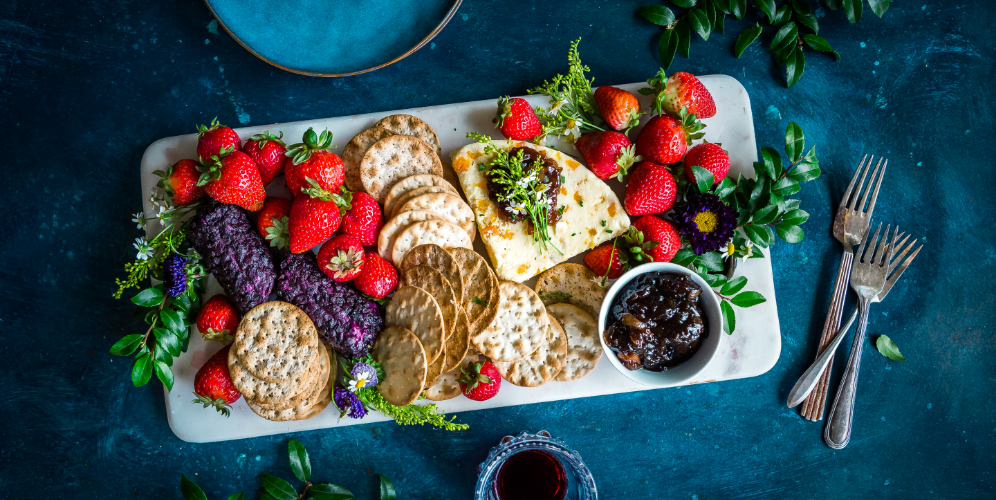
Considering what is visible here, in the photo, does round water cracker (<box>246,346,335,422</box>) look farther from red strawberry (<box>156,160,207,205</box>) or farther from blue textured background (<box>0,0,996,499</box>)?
red strawberry (<box>156,160,207,205</box>)

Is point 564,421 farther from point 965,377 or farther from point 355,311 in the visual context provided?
point 965,377

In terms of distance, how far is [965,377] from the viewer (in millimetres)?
2051

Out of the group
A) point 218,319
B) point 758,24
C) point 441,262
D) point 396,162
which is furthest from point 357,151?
point 758,24

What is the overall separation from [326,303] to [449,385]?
19.6 inches

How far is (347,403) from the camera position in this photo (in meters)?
1.78

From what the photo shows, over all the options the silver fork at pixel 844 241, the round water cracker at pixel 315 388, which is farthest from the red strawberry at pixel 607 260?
the round water cracker at pixel 315 388

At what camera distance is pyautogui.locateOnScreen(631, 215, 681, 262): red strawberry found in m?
1.75

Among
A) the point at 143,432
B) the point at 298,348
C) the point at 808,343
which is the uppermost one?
the point at 298,348

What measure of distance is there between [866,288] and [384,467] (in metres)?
1.88

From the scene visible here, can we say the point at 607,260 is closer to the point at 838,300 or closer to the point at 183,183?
the point at 838,300

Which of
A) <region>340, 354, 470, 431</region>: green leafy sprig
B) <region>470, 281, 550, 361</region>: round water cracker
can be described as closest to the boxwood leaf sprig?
<region>470, 281, 550, 361</region>: round water cracker

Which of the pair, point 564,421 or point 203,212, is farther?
point 564,421

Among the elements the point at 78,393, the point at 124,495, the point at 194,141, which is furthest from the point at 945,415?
the point at 78,393

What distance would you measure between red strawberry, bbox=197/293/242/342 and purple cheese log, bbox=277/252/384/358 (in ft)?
0.61
